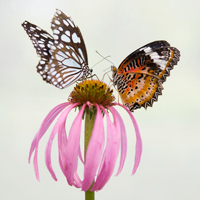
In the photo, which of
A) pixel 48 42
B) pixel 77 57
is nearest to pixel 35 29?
pixel 48 42

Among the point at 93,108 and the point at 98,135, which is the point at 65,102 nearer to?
the point at 93,108

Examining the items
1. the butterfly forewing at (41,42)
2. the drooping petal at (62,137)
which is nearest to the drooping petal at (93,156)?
the drooping petal at (62,137)

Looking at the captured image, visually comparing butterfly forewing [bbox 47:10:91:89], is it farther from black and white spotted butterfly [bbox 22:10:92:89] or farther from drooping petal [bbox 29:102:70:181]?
drooping petal [bbox 29:102:70:181]

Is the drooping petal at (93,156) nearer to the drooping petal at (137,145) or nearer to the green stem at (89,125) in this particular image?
the green stem at (89,125)

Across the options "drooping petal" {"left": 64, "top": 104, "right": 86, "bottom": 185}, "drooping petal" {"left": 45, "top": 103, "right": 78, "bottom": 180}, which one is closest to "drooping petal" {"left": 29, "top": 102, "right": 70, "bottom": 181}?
"drooping petal" {"left": 45, "top": 103, "right": 78, "bottom": 180}

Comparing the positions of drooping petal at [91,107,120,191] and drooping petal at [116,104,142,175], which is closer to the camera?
drooping petal at [91,107,120,191]

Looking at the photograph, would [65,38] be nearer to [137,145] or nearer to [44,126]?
[44,126]
